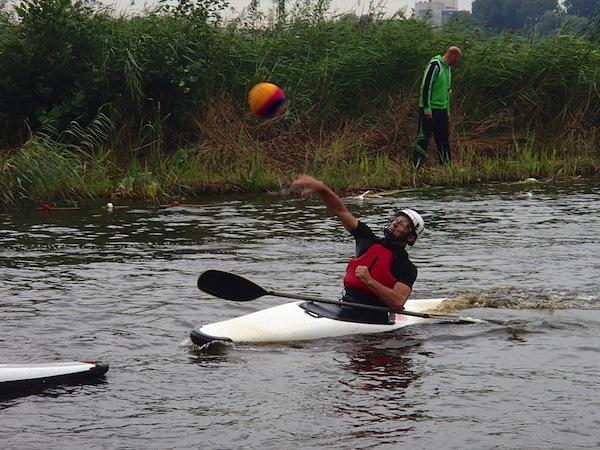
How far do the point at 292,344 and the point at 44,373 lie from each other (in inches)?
79.3

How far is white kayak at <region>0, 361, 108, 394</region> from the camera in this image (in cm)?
757

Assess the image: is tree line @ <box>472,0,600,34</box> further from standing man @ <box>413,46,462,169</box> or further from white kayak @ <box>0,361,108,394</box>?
white kayak @ <box>0,361,108,394</box>

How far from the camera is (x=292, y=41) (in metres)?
20.1

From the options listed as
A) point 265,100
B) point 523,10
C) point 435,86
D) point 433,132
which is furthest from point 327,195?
point 523,10

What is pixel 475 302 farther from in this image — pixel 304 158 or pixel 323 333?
pixel 304 158

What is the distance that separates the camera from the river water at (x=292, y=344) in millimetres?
7043

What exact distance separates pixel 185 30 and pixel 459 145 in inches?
175

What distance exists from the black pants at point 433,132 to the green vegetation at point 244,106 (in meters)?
0.33

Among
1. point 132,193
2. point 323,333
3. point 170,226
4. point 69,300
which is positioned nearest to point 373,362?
point 323,333

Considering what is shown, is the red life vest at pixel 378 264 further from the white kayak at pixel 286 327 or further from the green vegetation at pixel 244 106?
the green vegetation at pixel 244 106

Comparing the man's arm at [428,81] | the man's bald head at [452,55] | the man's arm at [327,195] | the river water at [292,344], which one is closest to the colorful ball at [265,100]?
the river water at [292,344]

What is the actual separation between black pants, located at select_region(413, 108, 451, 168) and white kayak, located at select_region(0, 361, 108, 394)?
10.5m

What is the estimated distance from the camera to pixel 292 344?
29.7 feet

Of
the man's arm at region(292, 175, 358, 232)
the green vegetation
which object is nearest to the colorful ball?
the green vegetation
